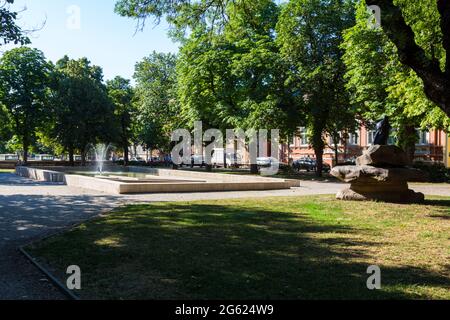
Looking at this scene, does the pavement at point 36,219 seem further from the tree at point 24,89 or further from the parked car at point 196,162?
the parked car at point 196,162

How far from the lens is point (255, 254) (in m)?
7.26

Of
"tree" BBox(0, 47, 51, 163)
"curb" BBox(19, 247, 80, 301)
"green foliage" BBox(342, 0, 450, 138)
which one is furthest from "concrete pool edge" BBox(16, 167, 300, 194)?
"tree" BBox(0, 47, 51, 163)

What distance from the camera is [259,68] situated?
33.2m

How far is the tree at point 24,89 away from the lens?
42.9 metres

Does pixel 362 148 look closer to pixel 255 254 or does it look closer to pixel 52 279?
pixel 255 254

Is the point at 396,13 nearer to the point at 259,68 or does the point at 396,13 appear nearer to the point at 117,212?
the point at 117,212

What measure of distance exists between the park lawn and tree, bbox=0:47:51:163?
35.8m

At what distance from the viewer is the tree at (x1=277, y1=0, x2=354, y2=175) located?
3127 centimetres

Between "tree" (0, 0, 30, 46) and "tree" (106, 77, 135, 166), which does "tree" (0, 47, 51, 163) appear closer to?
"tree" (106, 77, 135, 166)

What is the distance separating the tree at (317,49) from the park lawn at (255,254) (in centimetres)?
1989

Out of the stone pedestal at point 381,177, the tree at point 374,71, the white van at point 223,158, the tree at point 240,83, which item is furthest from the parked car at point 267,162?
the stone pedestal at point 381,177

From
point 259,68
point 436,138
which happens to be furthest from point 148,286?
point 436,138

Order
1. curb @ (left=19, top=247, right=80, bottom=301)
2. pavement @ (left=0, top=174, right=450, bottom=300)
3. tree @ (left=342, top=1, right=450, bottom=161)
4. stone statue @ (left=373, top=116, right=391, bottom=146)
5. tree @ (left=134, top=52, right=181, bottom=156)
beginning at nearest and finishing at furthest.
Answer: curb @ (left=19, top=247, right=80, bottom=301), pavement @ (left=0, top=174, right=450, bottom=300), stone statue @ (left=373, top=116, right=391, bottom=146), tree @ (left=342, top=1, right=450, bottom=161), tree @ (left=134, top=52, right=181, bottom=156)
